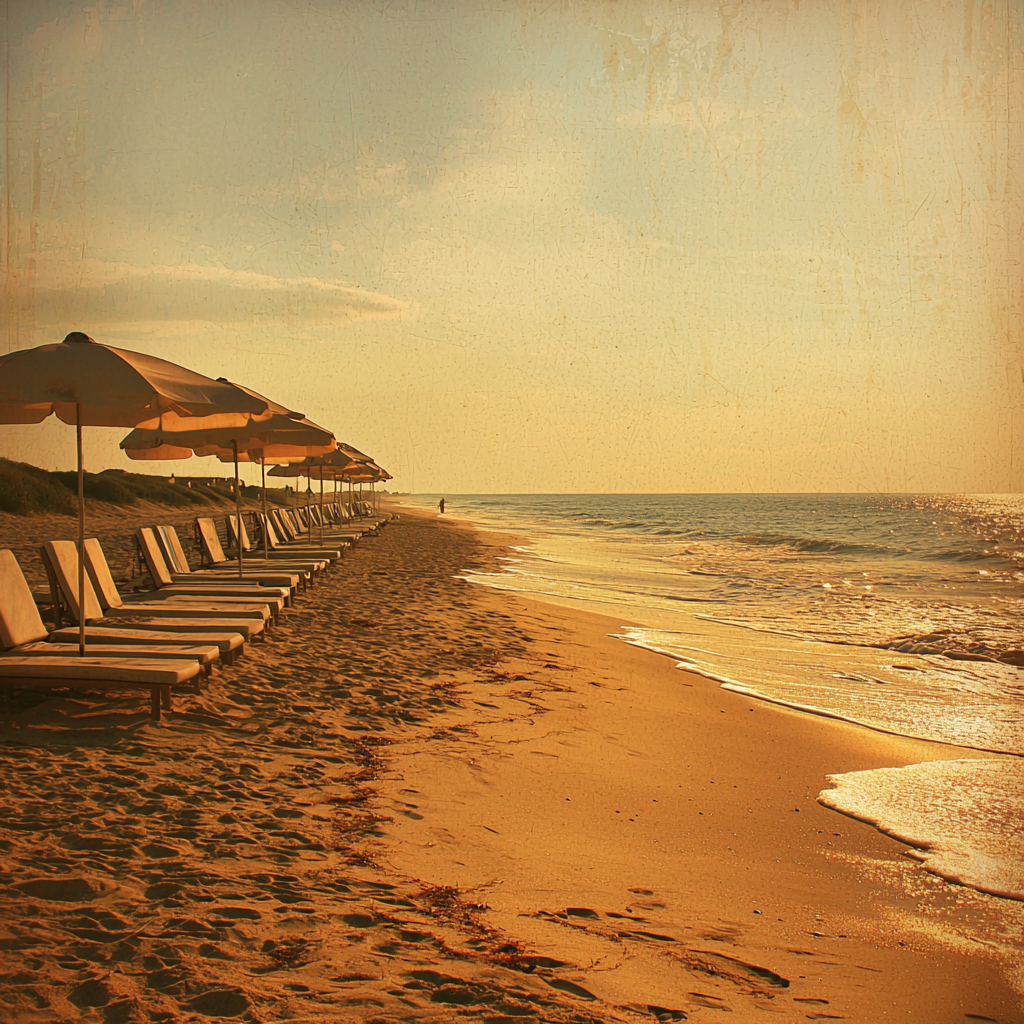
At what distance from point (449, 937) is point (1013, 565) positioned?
29388 millimetres

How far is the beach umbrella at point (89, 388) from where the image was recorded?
474 cm

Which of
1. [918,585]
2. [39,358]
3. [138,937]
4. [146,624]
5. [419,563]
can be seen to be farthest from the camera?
[918,585]

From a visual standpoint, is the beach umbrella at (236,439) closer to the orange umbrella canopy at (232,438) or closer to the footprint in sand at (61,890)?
the orange umbrella canopy at (232,438)

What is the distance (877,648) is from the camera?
10.9 metres

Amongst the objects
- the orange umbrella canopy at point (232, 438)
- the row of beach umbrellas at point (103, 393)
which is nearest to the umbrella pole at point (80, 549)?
the row of beach umbrellas at point (103, 393)

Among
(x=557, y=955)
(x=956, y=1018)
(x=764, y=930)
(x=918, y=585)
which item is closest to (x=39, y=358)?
(x=557, y=955)

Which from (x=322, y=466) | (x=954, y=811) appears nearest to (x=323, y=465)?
(x=322, y=466)

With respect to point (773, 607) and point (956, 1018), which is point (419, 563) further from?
point (956, 1018)

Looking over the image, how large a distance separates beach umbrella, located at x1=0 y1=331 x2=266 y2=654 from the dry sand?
157 cm

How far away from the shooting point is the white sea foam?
399cm

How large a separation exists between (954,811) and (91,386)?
5.83m

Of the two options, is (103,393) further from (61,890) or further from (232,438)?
(232,438)

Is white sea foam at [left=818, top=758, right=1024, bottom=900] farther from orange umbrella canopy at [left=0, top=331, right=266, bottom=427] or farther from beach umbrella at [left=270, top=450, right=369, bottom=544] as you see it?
beach umbrella at [left=270, top=450, right=369, bottom=544]

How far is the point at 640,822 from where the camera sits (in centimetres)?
430
